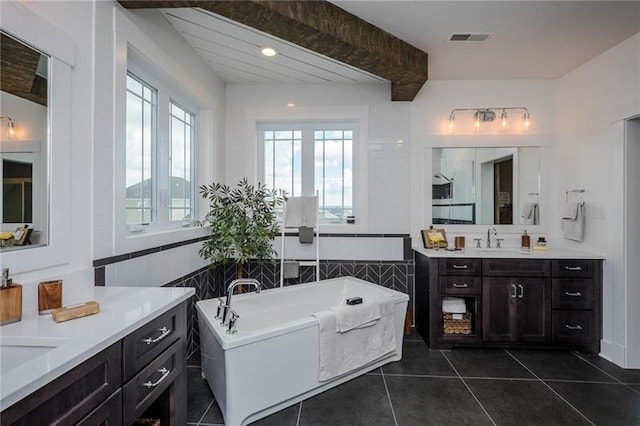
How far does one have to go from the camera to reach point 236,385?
190 cm

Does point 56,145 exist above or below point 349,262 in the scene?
above

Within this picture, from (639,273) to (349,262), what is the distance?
8.38 ft

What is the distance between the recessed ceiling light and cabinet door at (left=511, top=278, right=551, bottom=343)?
3.05m

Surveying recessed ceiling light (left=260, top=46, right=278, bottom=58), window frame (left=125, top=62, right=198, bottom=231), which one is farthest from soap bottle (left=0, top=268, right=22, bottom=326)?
recessed ceiling light (left=260, top=46, right=278, bottom=58)

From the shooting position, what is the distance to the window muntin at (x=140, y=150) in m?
2.22

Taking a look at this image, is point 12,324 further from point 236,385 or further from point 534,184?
point 534,184

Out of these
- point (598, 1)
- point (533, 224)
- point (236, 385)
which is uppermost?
point (598, 1)

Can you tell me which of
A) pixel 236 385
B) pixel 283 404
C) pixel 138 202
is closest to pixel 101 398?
pixel 236 385

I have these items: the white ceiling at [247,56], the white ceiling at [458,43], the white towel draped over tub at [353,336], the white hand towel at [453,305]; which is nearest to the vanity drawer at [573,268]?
the white hand towel at [453,305]

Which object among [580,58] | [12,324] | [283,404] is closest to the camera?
[12,324]

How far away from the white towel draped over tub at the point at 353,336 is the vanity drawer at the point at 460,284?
655 millimetres

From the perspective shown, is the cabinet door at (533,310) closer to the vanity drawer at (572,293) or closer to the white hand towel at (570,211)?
the vanity drawer at (572,293)

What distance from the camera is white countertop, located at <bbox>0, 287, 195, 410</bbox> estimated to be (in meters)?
0.81

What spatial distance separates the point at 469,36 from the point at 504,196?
180cm
